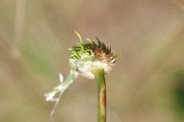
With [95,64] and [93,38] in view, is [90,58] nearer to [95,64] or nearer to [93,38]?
[95,64]

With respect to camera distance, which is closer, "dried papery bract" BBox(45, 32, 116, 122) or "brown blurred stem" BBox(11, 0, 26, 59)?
"dried papery bract" BBox(45, 32, 116, 122)

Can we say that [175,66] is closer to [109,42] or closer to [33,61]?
[109,42]

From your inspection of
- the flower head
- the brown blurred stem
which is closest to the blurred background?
the brown blurred stem

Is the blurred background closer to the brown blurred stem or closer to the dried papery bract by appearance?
the brown blurred stem

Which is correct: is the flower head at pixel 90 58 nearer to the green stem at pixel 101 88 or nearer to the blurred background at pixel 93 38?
the green stem at pixel 101 88

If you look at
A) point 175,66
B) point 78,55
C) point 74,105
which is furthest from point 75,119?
point 78,55

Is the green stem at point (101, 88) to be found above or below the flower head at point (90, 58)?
below

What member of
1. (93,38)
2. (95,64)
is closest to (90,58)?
(95,64)

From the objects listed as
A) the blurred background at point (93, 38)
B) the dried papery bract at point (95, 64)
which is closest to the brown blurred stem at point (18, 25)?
the blurred background at point (93, 38)

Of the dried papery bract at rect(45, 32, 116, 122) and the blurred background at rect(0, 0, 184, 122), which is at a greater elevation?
the blurred background at rect(0, 0, 184, 122)
